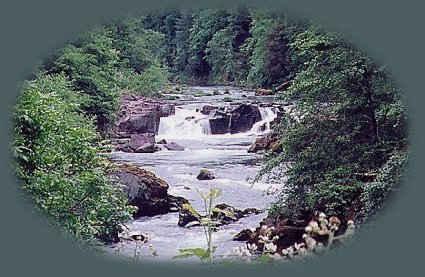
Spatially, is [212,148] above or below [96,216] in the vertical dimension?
above

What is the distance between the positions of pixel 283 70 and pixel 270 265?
24954 millimetres

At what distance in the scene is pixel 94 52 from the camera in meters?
18.5

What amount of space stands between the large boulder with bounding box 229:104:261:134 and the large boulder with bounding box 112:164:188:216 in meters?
9.58

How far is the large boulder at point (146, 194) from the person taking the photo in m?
11.5

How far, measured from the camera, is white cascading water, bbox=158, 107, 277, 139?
2108 cm

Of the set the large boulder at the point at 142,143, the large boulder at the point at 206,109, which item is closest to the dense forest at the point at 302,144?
the large boulder at the point at 142,143

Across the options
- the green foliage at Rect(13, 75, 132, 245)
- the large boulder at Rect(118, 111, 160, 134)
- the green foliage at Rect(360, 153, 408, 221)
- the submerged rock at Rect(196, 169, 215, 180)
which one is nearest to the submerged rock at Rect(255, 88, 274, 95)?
the large boulder at Rect(118, 111, 160, 134)

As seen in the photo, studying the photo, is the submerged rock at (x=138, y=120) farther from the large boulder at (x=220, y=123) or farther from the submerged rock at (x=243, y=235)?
the submerged rock at (x=243, y=235)

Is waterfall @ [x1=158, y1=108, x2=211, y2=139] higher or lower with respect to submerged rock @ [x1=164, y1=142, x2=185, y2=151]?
higher

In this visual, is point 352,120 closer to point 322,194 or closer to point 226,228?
point 322,194

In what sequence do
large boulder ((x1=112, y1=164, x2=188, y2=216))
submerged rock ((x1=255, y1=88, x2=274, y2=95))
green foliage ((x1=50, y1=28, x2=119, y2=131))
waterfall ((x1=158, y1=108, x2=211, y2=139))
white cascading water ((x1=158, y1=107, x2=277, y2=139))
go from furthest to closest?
submerged rock ((x1=255, y1=88, x2=274, y2=95)), waterfall ((x1=158, y1=108, x2=211, y2=139)), white cascading water ((x1=158, y1=107, x2=277, y2=139)), green foliage ((x1=50, y1=28, x2=119, y2=131)), large boulder ((x1=112, y1=164, x2=188, y2=216))

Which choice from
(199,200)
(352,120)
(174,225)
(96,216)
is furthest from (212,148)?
(96,216)

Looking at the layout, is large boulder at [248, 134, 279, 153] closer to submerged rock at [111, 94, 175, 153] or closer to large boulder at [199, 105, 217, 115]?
submerged rock at [111, 94, 175, 153]

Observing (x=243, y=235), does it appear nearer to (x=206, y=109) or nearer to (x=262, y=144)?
(x=262, y=144)
